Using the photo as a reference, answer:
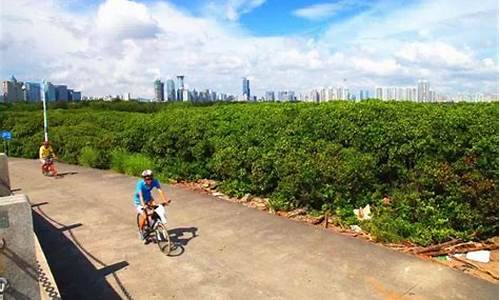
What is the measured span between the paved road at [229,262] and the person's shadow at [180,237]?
21mm

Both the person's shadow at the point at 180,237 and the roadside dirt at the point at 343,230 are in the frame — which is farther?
the person's shadow at the point at 180,237

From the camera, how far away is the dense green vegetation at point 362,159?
8203mm

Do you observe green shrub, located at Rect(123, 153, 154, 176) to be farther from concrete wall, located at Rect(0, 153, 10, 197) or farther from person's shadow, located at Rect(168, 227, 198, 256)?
concrete wall, located at Rect(0, 153, 10, 197)

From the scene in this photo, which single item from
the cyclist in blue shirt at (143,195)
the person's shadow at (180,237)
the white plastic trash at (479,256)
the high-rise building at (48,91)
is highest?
the high-rise building at (48,91)

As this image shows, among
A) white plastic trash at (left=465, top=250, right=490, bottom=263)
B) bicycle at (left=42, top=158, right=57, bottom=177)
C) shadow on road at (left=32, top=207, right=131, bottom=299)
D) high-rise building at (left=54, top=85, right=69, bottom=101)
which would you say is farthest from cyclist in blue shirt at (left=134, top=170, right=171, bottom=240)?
high-rise building at (left=54, top=85, right=69, bottom=101)

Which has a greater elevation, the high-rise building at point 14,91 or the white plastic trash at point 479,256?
the high-rise building at point 14,91

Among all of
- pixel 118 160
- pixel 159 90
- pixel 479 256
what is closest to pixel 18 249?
pixel 479 256

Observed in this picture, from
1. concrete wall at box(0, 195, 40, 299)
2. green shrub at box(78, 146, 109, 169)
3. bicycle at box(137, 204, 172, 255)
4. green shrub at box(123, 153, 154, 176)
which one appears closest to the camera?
concrete wall at box(0, 195, 40, 299)

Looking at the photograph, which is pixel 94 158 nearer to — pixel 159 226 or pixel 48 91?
pixel 159 226

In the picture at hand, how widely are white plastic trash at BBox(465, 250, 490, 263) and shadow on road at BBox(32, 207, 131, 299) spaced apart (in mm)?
5646

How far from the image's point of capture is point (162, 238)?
26.7ft

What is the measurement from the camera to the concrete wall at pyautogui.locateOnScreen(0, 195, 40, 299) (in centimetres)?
444

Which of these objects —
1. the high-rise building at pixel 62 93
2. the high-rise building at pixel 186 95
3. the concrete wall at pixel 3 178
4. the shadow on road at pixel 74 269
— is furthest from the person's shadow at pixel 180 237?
the high-rise building at pixel 62 93

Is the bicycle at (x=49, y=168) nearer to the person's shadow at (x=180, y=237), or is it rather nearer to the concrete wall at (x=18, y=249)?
the person's shadow at (x=180, y=237)
